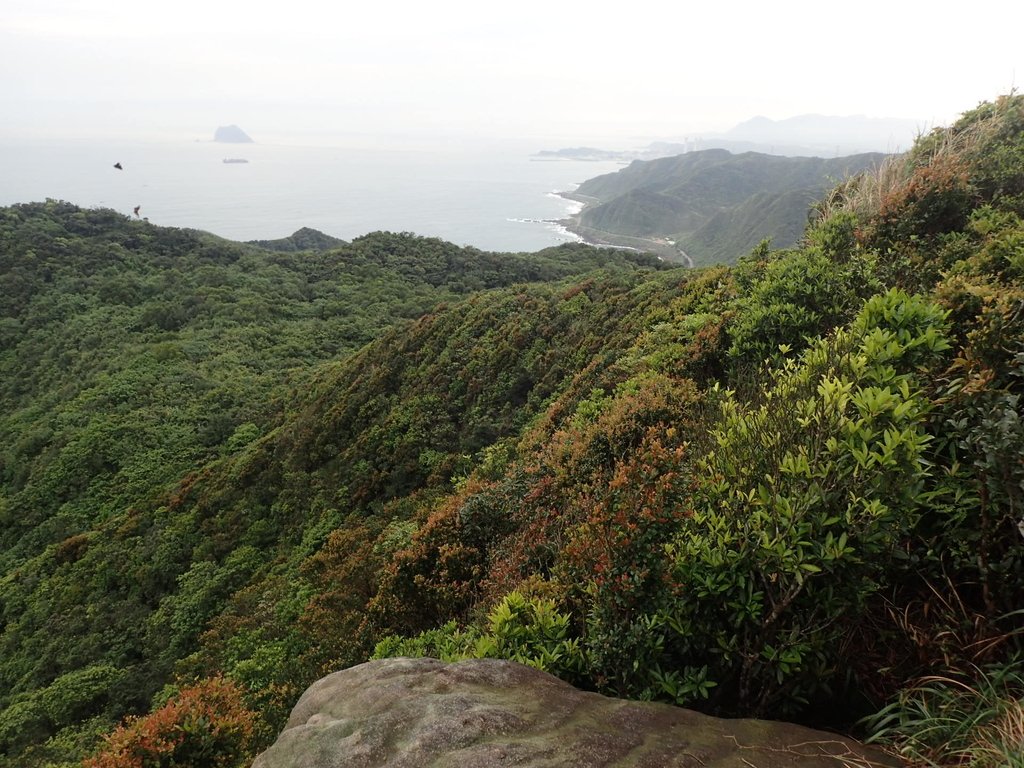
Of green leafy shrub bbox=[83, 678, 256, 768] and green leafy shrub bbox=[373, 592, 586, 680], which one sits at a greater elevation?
green leafy shrub bbox=[373, 592, 586, 680]

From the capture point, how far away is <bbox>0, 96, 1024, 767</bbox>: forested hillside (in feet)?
8.64

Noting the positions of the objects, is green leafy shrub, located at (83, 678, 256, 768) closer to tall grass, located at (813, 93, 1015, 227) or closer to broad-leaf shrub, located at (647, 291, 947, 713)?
broad-leaf shrub, located at (647, 291, 947, 713)

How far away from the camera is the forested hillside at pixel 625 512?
2.63 m

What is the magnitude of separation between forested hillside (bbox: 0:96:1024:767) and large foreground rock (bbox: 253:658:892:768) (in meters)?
0.28

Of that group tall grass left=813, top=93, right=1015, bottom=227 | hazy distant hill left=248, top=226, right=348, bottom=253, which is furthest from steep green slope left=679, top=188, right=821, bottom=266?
tall grass left=813, top=93, right=1015, bottom=227

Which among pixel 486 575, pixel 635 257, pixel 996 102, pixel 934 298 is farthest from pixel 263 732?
pixel 635 257

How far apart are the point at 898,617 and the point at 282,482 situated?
14391mm

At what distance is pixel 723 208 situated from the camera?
167 meters

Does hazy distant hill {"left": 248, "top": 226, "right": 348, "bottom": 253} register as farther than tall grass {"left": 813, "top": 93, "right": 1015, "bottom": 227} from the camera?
Yes

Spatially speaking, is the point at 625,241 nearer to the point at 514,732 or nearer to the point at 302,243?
the point at 302,243

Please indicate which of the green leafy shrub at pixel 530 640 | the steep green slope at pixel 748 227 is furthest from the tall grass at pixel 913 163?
the steep green slope at pixel 748 227

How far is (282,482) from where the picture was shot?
14578 mm

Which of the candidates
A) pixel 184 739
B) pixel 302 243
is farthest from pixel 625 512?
pixel 302 243

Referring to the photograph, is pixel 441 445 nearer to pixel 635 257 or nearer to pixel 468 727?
pixel 468 727
